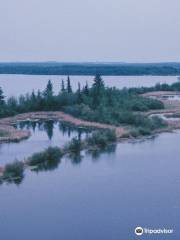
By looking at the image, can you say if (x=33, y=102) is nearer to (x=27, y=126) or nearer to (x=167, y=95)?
(x=27, y=126)

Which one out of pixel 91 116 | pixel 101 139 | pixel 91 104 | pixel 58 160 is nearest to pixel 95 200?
pixel 58 160

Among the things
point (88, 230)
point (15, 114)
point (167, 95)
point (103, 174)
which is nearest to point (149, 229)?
point (88, 230)

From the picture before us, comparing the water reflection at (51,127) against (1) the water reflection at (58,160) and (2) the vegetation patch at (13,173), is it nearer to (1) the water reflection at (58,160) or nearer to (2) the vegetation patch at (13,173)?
(1) the water reflection at (58,160)

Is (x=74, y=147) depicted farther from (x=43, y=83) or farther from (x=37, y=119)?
(x=43, y=83)

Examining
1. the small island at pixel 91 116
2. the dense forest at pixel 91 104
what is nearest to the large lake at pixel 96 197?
the small island at pixel 91 116

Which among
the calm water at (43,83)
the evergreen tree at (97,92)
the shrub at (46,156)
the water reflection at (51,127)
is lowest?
the calm water at (43,83)

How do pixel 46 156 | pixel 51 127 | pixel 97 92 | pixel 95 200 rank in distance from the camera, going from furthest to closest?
1. pixel 97 92
2. pixel 51 127
3. pixel 46 156
4. pixel 95 200

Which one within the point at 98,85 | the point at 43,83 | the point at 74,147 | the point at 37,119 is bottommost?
the point at 43,83
